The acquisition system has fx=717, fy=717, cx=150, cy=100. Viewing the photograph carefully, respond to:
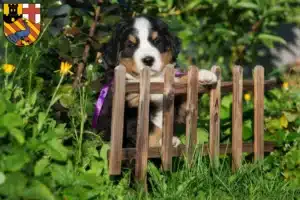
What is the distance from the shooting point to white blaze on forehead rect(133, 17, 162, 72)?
517 centimetres

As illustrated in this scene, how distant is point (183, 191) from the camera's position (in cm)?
457

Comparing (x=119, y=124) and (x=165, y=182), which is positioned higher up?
(x=119, y=124)

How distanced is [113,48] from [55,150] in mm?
1468

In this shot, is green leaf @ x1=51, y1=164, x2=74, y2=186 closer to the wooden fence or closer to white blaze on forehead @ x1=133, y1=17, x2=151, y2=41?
the wooden fence

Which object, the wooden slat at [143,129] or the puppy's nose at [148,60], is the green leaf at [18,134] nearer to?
the wooden slat at [143,129]

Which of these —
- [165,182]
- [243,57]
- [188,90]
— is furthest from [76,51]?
[243,57]

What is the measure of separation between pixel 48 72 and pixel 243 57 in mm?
2700

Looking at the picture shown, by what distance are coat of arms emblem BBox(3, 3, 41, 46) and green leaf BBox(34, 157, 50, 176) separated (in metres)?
1.38

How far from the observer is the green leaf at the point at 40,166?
13.4 feet

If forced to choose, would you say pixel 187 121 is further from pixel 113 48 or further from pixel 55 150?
pixel 55 150

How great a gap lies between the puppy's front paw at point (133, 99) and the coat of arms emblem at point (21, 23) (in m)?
0.82

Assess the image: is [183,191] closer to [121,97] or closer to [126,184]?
[126,184]

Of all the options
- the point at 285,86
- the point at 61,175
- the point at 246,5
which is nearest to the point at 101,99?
the point at 61,175

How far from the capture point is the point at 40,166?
4.11 metres
